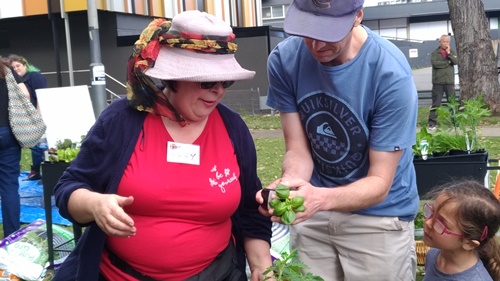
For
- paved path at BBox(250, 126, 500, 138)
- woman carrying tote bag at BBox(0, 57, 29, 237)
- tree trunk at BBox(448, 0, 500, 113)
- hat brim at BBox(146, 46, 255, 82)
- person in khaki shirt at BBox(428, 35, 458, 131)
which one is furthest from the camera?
tree trunk at BBox(448, 0, 500, 113)

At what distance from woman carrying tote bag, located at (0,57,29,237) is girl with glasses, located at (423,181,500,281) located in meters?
3.95

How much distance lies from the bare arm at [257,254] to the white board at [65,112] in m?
3.75

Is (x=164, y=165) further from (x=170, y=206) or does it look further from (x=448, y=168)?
(x=448, y=168)

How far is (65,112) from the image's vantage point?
623cm

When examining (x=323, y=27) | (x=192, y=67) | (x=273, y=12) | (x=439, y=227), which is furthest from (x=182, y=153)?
(x=273, y=12)

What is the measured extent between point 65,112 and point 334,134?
14.6 ft

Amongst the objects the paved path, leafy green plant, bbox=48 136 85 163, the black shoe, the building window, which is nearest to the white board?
leafy green plant, bbox=48 136 85 163

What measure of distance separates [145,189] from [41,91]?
15.7 feet

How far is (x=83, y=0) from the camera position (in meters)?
16.3

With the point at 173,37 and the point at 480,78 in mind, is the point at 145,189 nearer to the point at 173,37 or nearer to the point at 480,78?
the point at 173,37

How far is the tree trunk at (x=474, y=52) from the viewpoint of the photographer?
12.5m

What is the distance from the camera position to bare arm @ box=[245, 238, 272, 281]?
232 cm

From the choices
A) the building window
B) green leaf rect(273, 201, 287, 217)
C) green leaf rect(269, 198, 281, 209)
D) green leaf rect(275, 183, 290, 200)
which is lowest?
green leaf rect(273, 201, 287, 217)

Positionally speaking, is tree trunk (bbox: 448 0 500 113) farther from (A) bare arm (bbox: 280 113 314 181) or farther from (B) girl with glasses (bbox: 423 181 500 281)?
A: (A) bare arm (bbox: 280 113 314 181)
